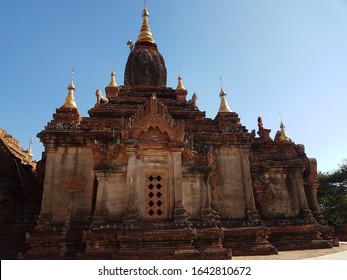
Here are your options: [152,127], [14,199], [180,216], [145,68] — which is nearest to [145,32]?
[145,68]

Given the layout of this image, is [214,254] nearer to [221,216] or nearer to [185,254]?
[185,254]

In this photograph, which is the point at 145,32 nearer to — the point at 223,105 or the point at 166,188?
the point at 223,105

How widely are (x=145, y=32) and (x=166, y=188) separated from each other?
18961 millimetres

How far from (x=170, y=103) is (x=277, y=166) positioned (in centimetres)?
784

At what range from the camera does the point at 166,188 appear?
46.5 feet

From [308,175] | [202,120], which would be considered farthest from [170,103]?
[308,175]

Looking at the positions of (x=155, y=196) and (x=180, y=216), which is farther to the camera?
(x=155, y=196)

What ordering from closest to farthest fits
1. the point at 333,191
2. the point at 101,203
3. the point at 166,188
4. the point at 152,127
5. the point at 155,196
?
1. the point at 155,196
2. the point at 166,188
3. the point at 101,203
4. the point at 152,127
5. the point at 333,191

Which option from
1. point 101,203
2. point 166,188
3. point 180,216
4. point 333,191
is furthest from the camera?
point 333,191

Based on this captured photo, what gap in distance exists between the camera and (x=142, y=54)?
87.0ft

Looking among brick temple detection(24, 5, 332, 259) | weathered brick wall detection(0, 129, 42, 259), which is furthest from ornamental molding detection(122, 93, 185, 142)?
weathered brick wall detection(0, 129, 42, 259)

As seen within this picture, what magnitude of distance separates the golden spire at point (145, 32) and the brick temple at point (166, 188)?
9600 millimetres

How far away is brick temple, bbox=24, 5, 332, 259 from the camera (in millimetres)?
13344

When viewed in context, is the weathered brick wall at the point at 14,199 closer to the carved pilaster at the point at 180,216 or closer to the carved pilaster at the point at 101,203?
the carved pilaster at the point at 101,203
